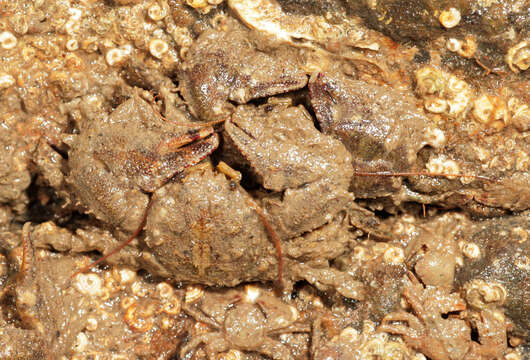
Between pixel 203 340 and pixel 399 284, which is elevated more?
pixel 399 284

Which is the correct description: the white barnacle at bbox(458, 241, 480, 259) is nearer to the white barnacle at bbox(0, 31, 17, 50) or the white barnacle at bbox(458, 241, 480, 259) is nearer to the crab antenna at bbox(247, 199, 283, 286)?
the crab antenna at bbox(247, 199, 283, 286)

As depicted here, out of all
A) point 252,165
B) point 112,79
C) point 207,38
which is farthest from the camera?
point 112,79

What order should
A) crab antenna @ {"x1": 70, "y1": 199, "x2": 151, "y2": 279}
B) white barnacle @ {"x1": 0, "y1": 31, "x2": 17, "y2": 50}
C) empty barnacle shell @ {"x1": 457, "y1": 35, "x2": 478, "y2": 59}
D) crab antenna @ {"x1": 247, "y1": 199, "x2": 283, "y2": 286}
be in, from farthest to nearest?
white barnacle @ {"x1": 0, "y1": 31, "x2": 17, "y2": 50} → empty barnacle shell @ {"x1": 457, "y1": 35, "x2": 478, "y2": 59} → crab antenna @ {"x1": 70, "y1": 199, "x2": 151, "y2": 279} → crab antenna @ {"x1": 247, "y1": 199, "x2": 283, "y2": 286}

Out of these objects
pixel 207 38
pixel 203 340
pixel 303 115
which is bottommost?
pixel 203 340

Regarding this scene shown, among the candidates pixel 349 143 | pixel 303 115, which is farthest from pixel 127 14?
pixel 349 143

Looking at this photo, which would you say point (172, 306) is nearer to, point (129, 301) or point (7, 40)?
point (129, 301)

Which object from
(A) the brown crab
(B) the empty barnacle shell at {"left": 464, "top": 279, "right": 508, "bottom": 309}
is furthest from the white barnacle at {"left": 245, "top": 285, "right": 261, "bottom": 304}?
(B) the empty barnacle shell at {"left": 464, "top": 279, "right": 508, "bottom": 309}

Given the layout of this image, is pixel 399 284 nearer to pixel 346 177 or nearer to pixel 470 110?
pixel 346 177
